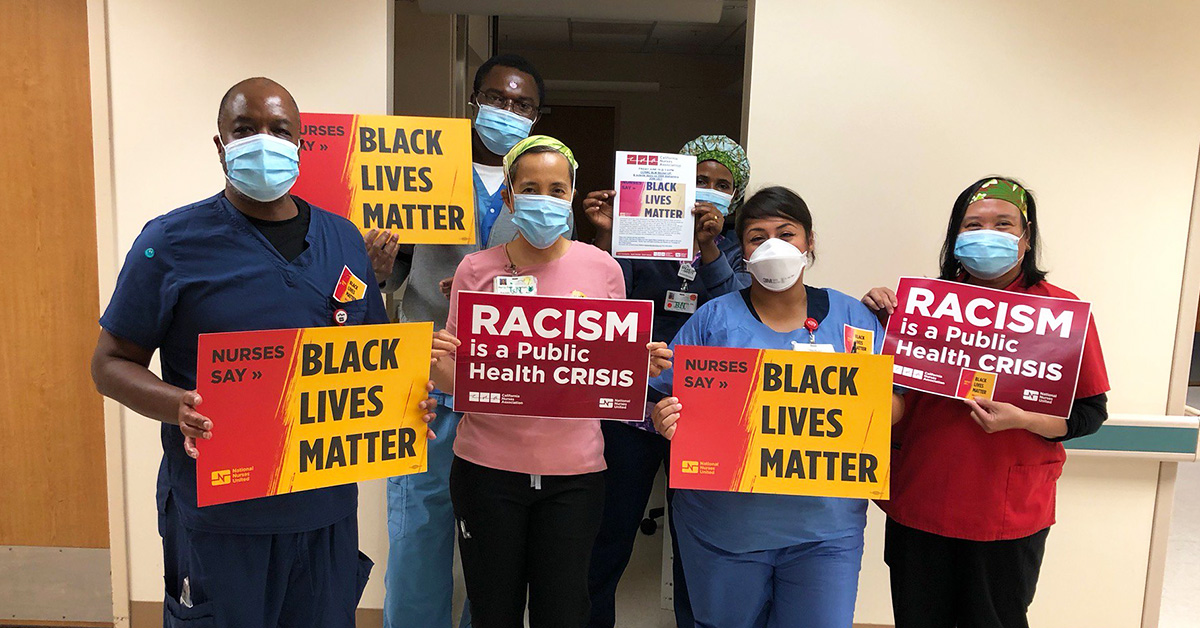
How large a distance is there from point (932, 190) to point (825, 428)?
4.67 feet

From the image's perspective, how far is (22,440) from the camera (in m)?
2.84

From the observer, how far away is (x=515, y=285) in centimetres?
179

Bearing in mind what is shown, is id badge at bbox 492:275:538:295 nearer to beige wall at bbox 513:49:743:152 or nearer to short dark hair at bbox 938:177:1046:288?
short dark hair at bbox 938:177:1046:288

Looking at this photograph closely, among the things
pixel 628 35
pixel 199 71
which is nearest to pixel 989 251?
pixel 199 71

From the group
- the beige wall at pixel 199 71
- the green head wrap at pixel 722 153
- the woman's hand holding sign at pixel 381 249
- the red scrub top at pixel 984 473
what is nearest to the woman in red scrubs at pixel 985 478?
the red scrub top at pixel 984 473

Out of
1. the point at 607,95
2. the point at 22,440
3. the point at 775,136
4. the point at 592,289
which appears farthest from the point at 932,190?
the point at 607,95

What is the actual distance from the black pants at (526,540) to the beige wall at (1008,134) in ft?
4.90

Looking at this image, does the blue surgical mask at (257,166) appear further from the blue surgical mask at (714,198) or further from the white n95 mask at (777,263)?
the blue surgical mask at (714,198)

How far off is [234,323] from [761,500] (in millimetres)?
1287

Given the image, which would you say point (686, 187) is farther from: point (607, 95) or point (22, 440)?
point (607, 95)

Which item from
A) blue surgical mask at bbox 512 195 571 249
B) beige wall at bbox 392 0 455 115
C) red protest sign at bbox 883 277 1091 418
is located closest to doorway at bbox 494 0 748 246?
beige wall at bbox 392 0 455 115

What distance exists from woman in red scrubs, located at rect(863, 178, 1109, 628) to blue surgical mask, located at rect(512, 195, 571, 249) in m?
0.90

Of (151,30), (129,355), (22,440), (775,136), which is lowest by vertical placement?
(22,440)

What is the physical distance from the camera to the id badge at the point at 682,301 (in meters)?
2.34
